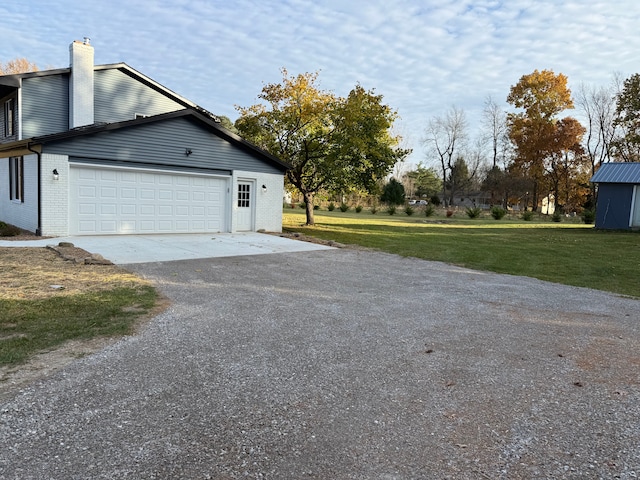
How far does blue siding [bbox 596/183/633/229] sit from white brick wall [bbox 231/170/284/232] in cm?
1675

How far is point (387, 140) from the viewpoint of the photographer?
2020 cm

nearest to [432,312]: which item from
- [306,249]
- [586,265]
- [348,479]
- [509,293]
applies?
[509,293]

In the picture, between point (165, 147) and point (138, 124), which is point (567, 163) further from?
point (138, 124)

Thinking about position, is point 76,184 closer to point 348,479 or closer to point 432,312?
point 432,312

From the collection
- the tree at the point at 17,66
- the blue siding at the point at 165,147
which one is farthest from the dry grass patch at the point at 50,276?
the tree at the point at 17,66

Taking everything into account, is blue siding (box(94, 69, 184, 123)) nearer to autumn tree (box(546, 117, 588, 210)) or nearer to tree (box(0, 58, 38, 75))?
tree (box(0, 58, 38, 75))

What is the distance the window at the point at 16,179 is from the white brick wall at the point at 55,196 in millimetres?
2202

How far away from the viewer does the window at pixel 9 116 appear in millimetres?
16233

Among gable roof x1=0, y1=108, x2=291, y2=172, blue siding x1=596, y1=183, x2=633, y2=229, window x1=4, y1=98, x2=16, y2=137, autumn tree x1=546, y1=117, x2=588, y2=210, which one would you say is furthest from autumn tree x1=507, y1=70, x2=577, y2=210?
window x1=4, y1=98, x2=16, y2=137

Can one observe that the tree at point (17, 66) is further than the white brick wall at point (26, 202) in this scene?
Yes

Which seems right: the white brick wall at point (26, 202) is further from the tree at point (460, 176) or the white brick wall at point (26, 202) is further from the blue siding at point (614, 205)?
the tree at point (460, 176)

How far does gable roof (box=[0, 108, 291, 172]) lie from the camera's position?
38.4 feet

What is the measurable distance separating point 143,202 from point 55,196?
2356mm

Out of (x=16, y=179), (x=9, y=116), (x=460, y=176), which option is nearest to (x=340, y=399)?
(x=16, y=179)
